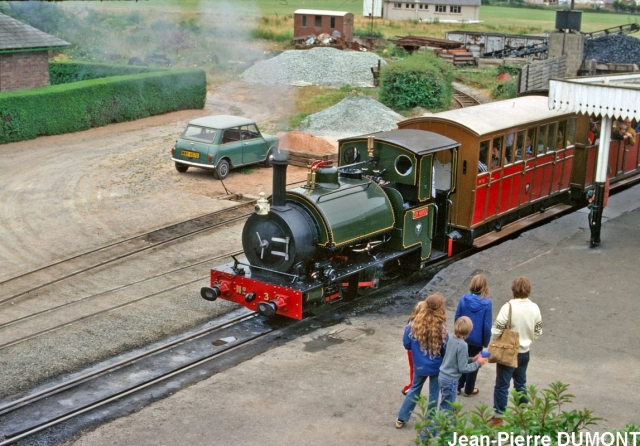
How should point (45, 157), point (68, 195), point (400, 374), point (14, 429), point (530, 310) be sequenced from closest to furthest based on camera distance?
point (530, 310), point (14, 429), point (400, 374), point (68, 195), point (45, 157)

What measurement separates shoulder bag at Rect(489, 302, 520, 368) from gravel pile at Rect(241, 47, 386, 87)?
30.4 m

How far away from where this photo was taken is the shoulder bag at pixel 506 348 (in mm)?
7934

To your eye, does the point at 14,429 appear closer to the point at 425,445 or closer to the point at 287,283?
the point at 287,283

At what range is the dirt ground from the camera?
15578mm

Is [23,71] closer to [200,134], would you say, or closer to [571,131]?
[200,134]

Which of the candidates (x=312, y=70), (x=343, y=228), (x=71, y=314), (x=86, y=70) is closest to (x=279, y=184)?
(x=343, y=228)

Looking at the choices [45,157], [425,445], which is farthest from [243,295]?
[45,157]

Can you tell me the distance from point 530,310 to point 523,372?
2.36 ft

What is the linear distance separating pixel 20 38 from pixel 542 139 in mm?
19804

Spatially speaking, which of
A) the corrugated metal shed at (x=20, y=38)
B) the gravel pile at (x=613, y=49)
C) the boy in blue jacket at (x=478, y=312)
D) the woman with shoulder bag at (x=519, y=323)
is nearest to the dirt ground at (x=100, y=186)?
the corrugated metal shed at (x=20, y=38)

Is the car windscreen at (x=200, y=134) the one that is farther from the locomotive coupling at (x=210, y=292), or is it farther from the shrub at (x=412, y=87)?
the shrub at (x=412, y=87)

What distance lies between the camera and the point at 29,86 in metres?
28.6

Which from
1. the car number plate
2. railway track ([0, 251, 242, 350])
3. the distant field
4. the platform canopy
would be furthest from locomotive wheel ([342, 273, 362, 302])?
the distant field

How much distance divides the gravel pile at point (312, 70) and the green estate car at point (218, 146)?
16660 mm
